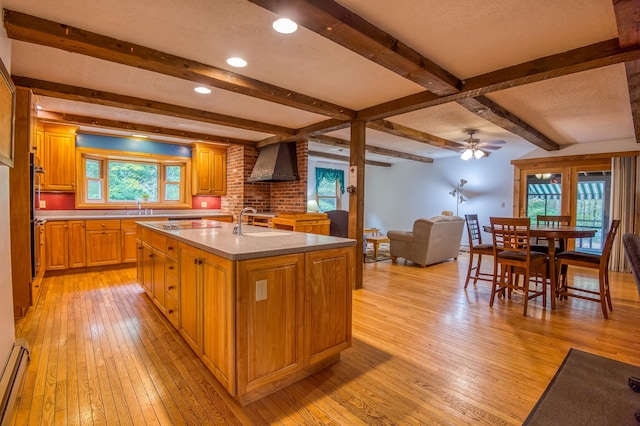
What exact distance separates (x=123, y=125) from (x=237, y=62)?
9.88 feet

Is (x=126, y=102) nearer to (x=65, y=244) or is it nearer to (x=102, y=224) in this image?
(x=102, y=224)

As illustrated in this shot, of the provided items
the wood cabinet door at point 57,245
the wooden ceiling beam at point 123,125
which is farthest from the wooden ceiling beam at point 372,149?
the wood cabinet door at point 57,245

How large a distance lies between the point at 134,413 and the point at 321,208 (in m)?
7.49

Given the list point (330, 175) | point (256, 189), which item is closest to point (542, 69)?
point (256, 189)

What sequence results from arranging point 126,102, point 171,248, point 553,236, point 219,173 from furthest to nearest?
point 219,173 < point 126,102 < point 553,236 < point 171,248

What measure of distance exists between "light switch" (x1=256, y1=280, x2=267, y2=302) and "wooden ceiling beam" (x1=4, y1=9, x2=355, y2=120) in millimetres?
1897

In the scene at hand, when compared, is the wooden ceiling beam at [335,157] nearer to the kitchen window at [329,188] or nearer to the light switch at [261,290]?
the kitchen window at [329,188]

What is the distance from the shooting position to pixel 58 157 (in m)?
4.77

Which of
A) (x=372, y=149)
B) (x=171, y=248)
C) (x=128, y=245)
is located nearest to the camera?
(x=171, y=248)

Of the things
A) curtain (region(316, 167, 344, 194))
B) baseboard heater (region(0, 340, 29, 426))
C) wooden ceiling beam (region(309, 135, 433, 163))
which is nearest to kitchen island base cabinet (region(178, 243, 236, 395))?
baseboard heater (region(0, 340, 29, 426))

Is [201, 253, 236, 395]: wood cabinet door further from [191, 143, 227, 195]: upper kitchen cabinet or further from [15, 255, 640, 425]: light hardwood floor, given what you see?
[191, 143, 227, 195]: upper kitchen cabinet

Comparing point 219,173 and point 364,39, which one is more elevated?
point 364,39

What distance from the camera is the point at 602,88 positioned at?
3.08 m

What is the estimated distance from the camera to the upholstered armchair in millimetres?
5258
